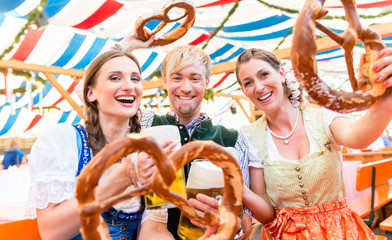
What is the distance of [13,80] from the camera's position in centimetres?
644

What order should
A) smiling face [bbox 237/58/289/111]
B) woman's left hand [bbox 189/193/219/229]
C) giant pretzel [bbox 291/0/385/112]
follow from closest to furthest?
giant pretzel [bbox 291/0/385/112]
woman's left hand [bbox 189/193/219/229]
smiling face [bbox 237/58/289/111]

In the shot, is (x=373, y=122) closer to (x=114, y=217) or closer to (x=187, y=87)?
(x=187, y=87)

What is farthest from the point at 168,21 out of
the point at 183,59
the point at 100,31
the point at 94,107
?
the point at 100,31

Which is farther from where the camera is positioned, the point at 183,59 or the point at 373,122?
the point at 183,59

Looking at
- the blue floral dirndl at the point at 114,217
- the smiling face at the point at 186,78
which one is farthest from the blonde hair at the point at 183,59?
the blue floral dirndl at the point at 114,217

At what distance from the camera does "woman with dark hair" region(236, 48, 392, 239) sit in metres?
1.22

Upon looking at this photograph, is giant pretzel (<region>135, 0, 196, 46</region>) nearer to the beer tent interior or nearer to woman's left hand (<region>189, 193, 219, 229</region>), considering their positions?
woman's left hand (<region>189, 193, 219, 229</region>)

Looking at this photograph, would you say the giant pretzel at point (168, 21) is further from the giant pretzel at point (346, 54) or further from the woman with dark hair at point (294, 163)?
the giant pretzel at point (346, 54)

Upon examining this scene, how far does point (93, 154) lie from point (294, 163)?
31.0 inches

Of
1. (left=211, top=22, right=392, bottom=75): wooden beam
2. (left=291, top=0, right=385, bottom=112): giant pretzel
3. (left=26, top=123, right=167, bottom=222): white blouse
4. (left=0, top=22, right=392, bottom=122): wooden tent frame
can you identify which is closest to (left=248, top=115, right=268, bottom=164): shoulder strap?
(left=26, top=123, right=167, bottom=222): white blouse

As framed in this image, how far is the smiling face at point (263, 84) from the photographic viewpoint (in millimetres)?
1321

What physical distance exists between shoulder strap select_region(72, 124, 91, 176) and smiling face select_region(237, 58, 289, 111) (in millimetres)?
699

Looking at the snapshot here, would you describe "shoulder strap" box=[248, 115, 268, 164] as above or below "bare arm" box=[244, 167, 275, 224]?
above

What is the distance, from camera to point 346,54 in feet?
2.39
